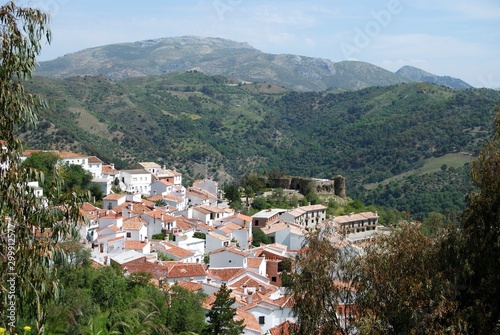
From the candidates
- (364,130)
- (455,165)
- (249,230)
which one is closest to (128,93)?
(364,130)

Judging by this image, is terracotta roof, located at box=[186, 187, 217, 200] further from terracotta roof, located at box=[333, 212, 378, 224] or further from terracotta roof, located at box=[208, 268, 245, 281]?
terracotta roof, located at box=[208, 268, 245, 281]

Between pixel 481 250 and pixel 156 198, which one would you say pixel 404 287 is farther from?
pixel 156 198

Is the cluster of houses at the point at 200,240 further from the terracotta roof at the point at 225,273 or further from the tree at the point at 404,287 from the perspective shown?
the tree at the point at 404,287

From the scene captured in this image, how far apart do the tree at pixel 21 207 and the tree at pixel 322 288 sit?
4.86 meters

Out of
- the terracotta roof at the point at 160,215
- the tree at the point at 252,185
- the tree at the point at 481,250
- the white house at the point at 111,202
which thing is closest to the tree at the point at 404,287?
the tree at the point at 481,250

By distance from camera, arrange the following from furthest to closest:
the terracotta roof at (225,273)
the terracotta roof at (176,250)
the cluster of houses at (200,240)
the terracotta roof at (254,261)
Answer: the terracotta roof at (176,250) → the terracotta roof at (254,261) → the terracotta roof at (225,273) → the cluster of houses at (200,240)

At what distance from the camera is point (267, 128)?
144 metres

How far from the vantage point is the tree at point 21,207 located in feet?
23.5

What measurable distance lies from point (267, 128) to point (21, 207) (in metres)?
137

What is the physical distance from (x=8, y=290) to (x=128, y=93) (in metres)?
141

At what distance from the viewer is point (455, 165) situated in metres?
86.0

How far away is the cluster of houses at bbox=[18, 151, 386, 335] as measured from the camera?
24.7 meters

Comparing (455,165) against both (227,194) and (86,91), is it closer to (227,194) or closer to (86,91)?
(227,194)

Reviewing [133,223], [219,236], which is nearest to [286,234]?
[219,236]
